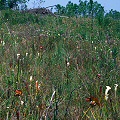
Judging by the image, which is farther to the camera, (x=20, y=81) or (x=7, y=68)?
(x=7, y=68)

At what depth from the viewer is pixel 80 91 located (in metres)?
2.48

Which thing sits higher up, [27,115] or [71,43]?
[71,43]

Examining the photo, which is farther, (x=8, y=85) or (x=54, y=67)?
(x=54, y=67)

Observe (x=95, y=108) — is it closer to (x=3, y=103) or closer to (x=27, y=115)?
(x=27, y=115)

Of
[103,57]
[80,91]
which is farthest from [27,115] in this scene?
[103,57]

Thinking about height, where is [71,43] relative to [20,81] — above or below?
above

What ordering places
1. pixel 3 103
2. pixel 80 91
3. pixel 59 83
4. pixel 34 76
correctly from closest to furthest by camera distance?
pixel 3 103, pixel 80 91, pixel 59 83, pixel 34 76

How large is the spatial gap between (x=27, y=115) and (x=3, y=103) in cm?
26

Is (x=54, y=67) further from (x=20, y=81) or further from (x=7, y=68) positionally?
(x=20, y=81)

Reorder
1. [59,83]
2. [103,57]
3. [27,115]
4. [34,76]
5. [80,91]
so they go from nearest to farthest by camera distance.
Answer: [27,115], [80,91], [59,83], [34,76], [103,57]

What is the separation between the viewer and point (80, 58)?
12.7ft

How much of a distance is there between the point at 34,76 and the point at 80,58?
108 centimetres

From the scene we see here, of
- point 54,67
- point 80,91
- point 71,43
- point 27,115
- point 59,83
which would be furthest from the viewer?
point 71,43

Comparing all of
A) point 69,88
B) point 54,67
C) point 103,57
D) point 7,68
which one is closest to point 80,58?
point 103,57
